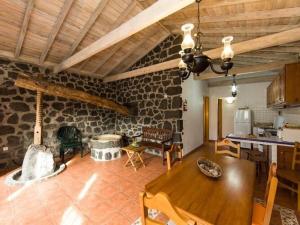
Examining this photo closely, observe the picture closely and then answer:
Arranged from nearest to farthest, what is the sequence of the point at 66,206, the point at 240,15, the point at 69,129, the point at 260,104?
1. the point at 66,206
2. the point at 240,15
3. the point at 69,129
4. the point at 260,104

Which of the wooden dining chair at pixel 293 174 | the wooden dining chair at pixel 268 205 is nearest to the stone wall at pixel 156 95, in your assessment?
the wooden dining chair at pixel 293 174

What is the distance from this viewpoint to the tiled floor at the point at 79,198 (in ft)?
6.76

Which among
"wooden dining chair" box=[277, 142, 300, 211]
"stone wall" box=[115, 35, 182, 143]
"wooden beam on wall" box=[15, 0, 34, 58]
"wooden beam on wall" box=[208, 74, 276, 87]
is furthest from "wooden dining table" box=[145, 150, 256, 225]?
"wooden beam on wall" box=[208, 74, 276, 87]

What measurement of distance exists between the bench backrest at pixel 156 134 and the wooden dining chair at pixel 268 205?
2.92 m

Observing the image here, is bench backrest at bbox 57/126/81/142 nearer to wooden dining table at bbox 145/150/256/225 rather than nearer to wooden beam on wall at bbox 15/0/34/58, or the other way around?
wooden beam on wall at bbox 15/0/34/58

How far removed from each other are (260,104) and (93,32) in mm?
6237

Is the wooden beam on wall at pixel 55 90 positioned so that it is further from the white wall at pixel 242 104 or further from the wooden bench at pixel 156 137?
the white wall at pixel 242 104

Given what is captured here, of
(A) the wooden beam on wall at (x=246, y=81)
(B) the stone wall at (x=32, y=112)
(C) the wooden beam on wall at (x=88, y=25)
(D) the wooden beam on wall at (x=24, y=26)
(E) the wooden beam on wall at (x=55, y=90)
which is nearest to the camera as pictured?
(D) the wooden beam on wall at (x=24, y=26)

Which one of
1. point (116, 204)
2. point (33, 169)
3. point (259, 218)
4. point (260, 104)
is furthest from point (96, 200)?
point (260, 104)

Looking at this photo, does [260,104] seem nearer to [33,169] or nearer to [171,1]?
[171,1]

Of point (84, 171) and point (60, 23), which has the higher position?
point (60, 23)

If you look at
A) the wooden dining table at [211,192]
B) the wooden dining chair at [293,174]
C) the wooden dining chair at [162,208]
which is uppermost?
the wooden dining chair at [162,208]

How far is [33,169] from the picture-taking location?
10.3 feet

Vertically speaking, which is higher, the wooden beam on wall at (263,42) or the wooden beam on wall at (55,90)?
the wooden beam on wall at (263,42)
